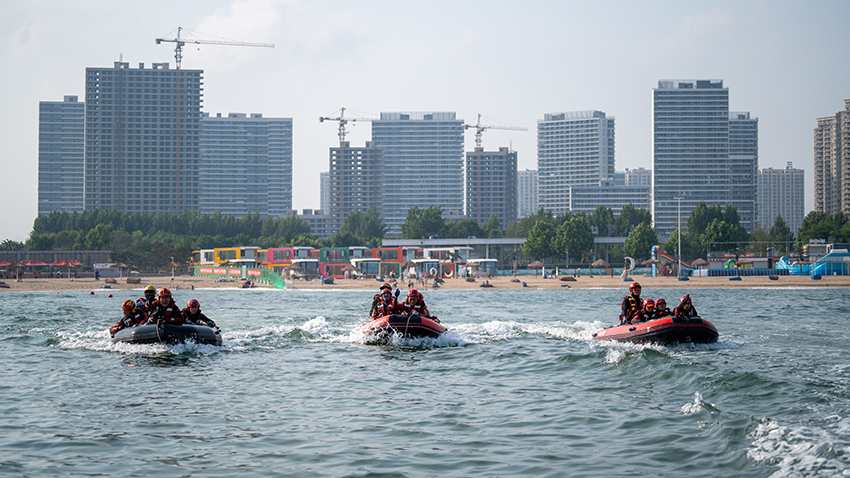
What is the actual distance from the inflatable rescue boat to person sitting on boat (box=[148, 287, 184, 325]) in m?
0.17

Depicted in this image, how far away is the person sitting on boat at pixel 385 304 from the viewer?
23.6 meters

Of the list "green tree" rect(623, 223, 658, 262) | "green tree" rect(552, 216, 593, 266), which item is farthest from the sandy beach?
"green tree" rect(623, 223, 658, 262)

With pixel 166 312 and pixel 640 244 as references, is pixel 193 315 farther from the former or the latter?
pixel 640 244

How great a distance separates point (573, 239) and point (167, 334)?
341 feet

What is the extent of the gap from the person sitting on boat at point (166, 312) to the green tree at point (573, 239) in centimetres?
10268

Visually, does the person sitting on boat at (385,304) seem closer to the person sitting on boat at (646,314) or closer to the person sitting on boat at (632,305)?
the person sitting on boat at (632,305)

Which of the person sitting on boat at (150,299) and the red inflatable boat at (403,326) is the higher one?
the person sitting on boat at (150,299)

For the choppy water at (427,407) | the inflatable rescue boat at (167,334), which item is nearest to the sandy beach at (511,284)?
the choppy water at (427,407)

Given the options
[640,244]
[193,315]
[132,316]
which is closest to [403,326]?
[193,315]

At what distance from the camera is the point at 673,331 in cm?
2038

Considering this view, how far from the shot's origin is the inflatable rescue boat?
805 inches

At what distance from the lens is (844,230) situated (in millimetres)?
109438

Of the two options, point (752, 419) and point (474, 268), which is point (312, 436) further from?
point (474, 268)

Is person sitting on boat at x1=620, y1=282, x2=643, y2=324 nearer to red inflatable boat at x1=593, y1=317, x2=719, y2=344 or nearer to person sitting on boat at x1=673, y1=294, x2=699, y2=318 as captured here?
red inflatable boat at x1=593, y1=317, x2=719, y2=344
